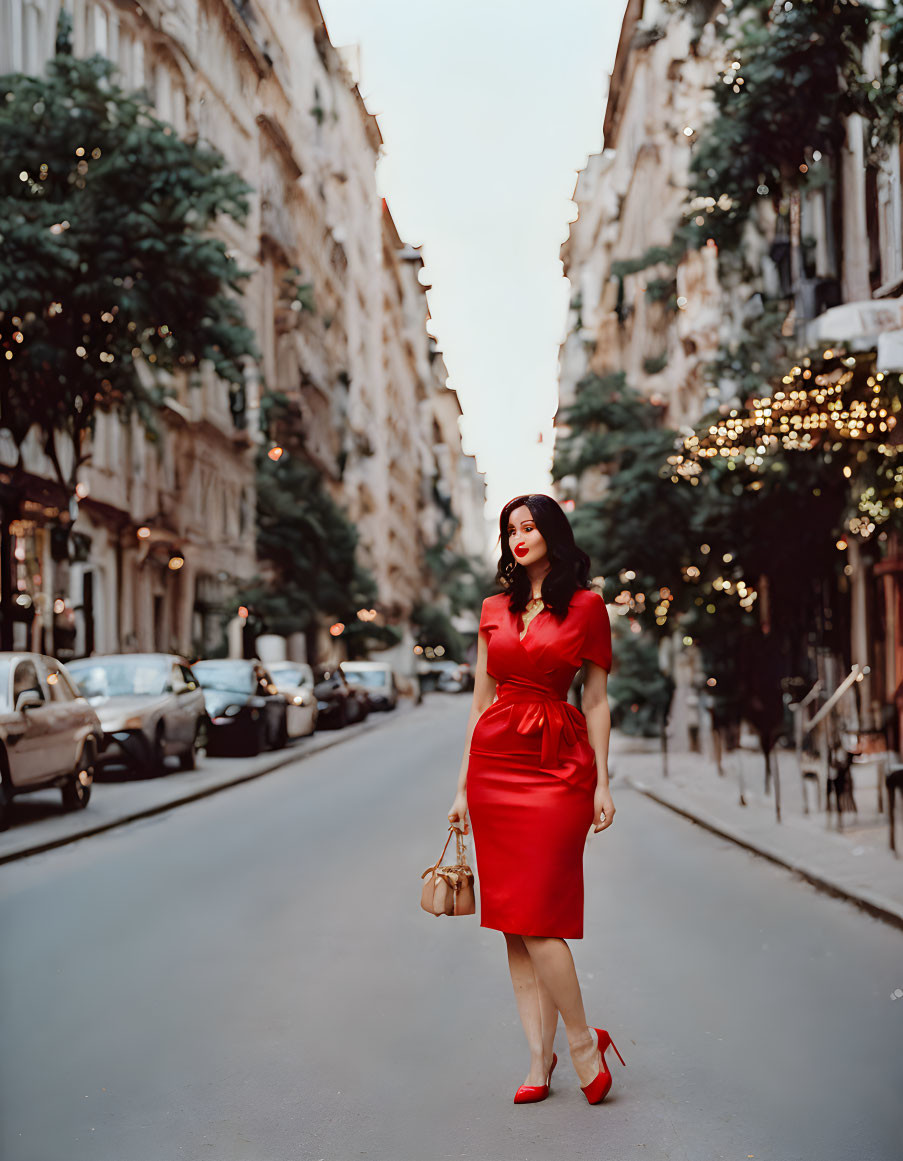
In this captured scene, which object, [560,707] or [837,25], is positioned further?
[837,25]

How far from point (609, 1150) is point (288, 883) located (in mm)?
6632

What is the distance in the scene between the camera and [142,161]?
21062 mm

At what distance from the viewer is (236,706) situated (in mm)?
27625

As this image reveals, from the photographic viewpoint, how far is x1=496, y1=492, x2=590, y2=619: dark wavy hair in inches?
205

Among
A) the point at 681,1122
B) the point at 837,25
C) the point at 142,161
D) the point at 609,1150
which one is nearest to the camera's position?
the point at 609,1150

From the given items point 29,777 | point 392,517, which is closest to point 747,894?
point 29,777

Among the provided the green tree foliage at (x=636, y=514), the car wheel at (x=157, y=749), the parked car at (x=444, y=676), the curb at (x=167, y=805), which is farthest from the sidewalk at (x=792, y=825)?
the parked car at (x=444, y=676)

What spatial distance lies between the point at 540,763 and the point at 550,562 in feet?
2.02

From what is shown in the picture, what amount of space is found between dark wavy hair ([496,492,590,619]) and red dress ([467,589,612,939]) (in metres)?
0.05

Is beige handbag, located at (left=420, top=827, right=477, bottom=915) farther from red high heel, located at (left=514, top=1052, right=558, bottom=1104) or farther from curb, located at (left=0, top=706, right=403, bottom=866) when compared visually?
→ curb, located at (left=0, top=706, right=403, bottom=866)

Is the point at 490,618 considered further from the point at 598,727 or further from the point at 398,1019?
the point at 398,1019

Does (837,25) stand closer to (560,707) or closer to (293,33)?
(560,707)

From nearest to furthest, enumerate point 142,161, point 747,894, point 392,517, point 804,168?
point 747,894
point 804,168
point 142,161
point 392,517

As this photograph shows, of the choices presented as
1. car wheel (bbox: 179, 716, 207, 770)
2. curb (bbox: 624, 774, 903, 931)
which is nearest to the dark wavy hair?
curb (bbox: 624, 774, 903, 931)
